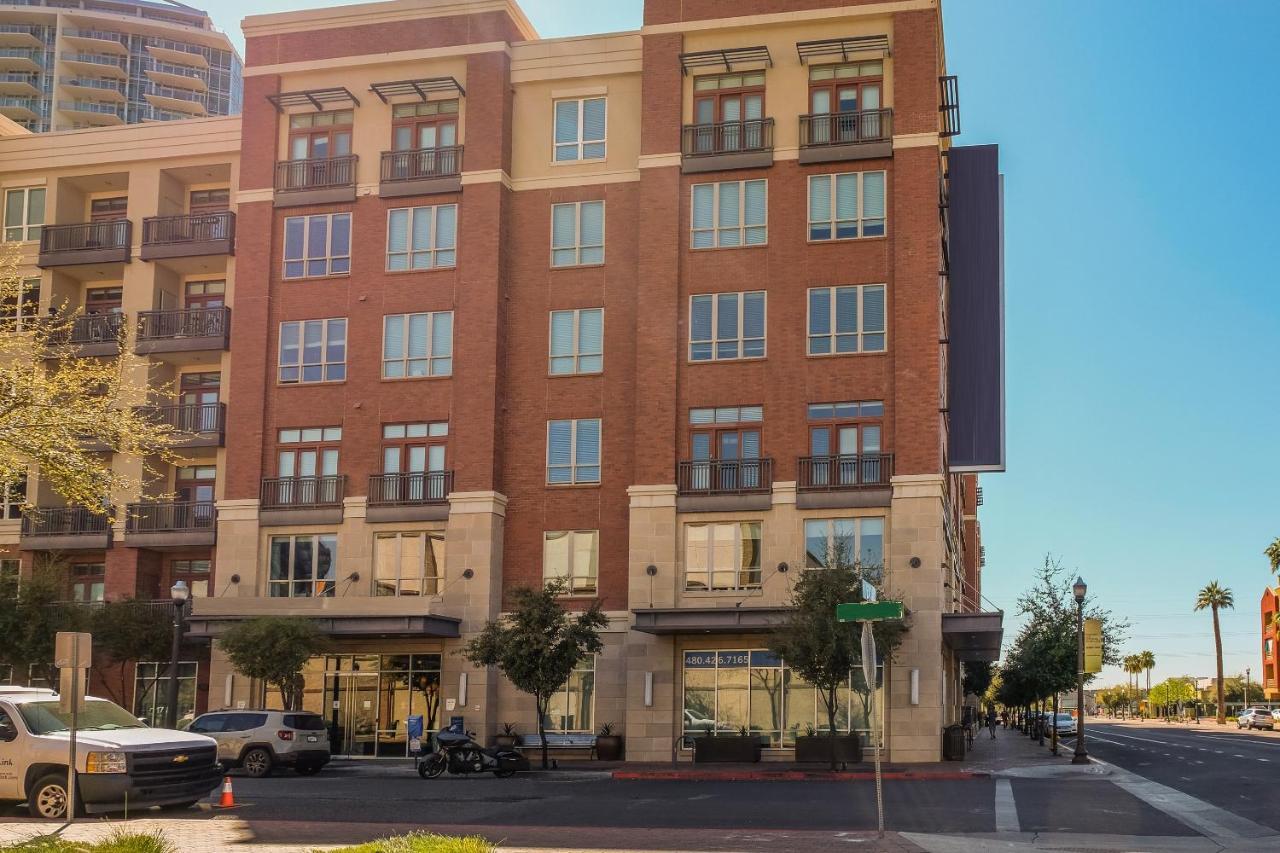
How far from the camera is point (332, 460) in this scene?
49.9m

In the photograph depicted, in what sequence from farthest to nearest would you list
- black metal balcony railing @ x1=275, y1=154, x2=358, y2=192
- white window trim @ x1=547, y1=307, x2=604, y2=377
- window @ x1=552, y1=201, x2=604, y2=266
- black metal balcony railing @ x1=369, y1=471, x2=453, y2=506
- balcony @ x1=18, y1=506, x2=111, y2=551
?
balcony @ x1=18, y1=506, x2=111, y2=551
black metal balcony railing @ x1=275, y1=154, x2=358, y2=192
window @ x1=552, y1=201, x2=604, y2=266
white window trim @ x1=547, y1=307, x2=604, y2=377
black metal balcony railing @ x1=369, y1=471, x2=453, y2=506

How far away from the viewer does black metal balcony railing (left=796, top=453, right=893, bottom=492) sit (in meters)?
44.6

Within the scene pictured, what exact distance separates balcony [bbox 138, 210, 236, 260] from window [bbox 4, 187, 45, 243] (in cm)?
564

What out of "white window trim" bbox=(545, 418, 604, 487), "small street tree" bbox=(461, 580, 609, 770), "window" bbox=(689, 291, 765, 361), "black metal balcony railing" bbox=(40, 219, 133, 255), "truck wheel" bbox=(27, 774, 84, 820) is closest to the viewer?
"truck wheel" bbox=(27, 774, 84, 820)

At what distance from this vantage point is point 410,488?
48812 millimetres

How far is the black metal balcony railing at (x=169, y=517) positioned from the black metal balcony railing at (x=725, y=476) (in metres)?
17.1

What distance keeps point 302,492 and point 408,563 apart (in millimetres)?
4552

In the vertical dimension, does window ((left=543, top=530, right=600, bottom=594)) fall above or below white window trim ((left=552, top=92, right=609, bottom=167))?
below

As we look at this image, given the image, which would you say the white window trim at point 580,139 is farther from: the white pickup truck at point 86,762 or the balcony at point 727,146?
the white pickup truck at point 86,762

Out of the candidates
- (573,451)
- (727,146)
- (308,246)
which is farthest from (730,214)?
(308,246)

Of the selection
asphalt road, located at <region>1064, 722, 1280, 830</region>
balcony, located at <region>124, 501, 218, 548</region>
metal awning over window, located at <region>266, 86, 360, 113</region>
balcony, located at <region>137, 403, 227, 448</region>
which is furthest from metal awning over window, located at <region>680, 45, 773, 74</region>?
asphalt road, located at <region>1064, 722, 1280, 830</region>

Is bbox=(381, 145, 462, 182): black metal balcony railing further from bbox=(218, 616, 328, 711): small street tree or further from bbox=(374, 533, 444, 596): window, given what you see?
bbox=(218, 616, 328, 711): small street tree

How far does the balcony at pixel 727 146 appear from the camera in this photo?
155ft

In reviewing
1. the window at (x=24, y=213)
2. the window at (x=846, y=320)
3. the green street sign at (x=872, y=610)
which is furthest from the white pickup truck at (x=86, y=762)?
the window at (x=24, y=213)
